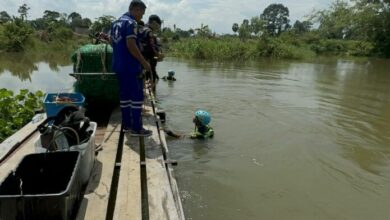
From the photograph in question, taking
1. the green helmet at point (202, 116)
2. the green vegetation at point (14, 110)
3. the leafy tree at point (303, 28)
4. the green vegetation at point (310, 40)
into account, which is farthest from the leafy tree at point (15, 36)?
the leafy tree at point (303, 28)

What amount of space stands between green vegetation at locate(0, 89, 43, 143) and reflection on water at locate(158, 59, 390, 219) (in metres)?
2.50

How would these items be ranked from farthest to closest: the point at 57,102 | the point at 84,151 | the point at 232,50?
the point at 232,50 < the point at 57,102 < the point at 84,151

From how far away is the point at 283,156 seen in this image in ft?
19.4

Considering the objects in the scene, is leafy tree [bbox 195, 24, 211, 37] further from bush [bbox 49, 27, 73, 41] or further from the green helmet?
the green helmet

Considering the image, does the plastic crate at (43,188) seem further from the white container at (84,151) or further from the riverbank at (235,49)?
the riverbank at (235,49)

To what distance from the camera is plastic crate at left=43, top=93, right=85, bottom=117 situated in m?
4.72

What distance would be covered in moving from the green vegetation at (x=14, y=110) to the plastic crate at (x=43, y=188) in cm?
319

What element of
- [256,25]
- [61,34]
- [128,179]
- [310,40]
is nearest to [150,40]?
[128,179]

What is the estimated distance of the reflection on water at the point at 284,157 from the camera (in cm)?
435

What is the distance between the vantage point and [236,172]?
525 cm

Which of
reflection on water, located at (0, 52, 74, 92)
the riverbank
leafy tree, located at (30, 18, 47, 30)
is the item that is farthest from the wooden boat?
leafy tree, located at (30, 18, 47, 30)

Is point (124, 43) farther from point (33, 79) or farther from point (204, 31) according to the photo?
point (204, 31)

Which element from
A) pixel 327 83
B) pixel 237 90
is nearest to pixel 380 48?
pixel 327 83

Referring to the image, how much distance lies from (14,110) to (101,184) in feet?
12.1
